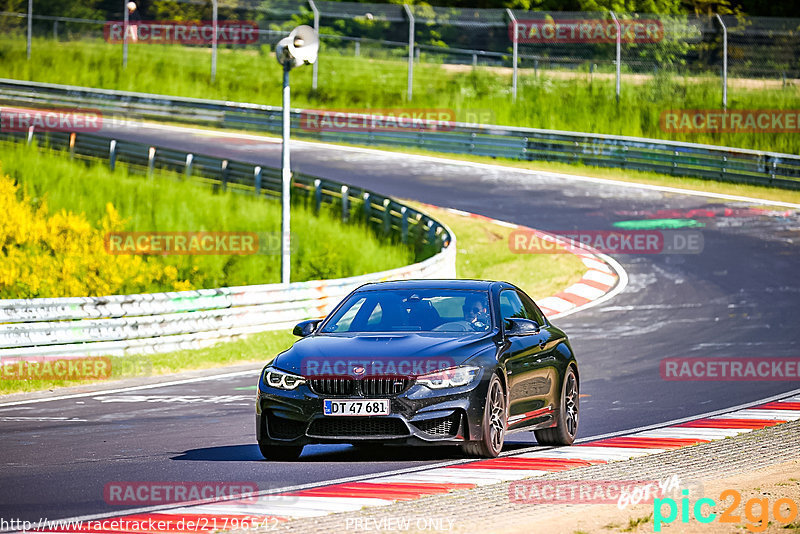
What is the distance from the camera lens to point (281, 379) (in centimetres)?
964

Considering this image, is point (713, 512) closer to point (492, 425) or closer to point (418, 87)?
point (492, 425)

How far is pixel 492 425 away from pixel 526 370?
847 millimetres

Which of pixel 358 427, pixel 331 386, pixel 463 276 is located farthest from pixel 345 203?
pixel 358 427

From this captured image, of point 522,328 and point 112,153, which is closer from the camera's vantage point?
point 522,328

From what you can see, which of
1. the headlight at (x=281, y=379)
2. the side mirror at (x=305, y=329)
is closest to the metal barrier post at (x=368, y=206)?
the side mirror at (x=305, y=329)

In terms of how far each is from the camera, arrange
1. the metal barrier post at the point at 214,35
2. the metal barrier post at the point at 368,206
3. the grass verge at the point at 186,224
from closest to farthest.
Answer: the grass verge at the point at 186,224 → the metal barrier post at the point at 368,206 → the metal barrier post at the point at 214,35

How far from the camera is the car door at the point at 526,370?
1024cm

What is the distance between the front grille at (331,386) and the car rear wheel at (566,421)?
229 cm

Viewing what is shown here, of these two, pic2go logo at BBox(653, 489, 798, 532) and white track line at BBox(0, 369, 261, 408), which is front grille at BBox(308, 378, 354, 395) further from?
white track line at BBox(0, 369, 261, 408)

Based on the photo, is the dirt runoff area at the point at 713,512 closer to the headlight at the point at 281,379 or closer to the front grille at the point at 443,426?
the front grille at the point at 443,426

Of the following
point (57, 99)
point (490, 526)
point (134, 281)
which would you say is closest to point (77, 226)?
point (134, 281)

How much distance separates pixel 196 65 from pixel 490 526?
45675 millimetres

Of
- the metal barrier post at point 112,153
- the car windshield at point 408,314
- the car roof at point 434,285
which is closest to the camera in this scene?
the car windshield at point 408,314

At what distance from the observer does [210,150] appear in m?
40.8
